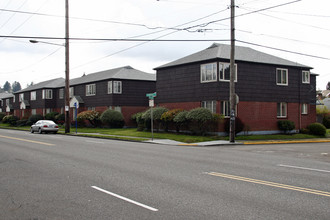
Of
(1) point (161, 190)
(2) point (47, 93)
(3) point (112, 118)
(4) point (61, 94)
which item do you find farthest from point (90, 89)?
(1) point (161, 190)

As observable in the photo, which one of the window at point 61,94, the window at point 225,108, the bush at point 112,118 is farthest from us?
the window at point 61,94

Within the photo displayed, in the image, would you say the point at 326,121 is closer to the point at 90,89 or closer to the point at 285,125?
the point at 285,125

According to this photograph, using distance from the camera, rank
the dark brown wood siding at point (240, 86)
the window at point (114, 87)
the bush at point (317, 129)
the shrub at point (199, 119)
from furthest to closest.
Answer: the window at point (114, 87) < the bush at point (317, 129) < the dark brown wood siding at point (240, 86) < the shrub at point (199, 119)

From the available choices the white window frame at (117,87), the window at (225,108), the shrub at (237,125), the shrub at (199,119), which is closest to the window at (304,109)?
the shrub at (237,125)

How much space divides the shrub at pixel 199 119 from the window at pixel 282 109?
827cm

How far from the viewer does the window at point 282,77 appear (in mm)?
31559

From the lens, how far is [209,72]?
28.6m

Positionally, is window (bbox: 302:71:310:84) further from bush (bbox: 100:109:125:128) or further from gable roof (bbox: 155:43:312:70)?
bush (bbox: 100:109:125:128)

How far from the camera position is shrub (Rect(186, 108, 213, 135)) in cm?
2642

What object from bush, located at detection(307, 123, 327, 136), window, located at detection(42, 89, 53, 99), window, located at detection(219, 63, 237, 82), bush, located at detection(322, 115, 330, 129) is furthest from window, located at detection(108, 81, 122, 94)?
bush, located at detection(322, 115, 330, 129)

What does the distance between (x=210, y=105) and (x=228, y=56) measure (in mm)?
4220

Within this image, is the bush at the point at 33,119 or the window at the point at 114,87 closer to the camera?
the window at the point at 114,87

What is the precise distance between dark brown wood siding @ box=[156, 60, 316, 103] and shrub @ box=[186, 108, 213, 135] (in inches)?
76.1

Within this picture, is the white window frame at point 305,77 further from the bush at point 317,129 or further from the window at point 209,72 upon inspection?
the window at point 209,72
